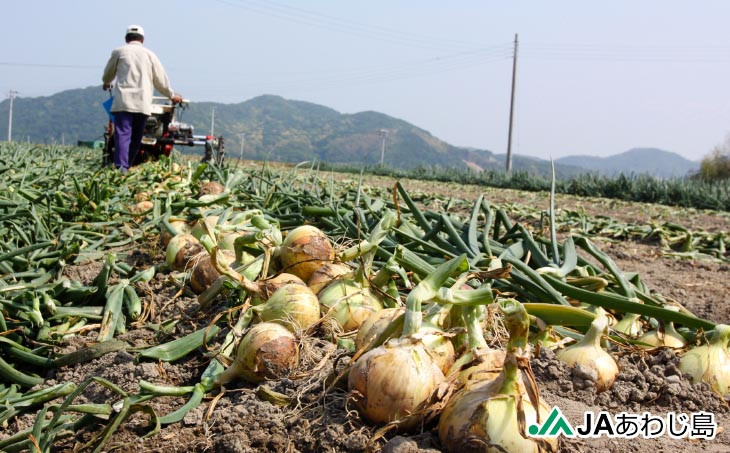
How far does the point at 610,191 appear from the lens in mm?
14570

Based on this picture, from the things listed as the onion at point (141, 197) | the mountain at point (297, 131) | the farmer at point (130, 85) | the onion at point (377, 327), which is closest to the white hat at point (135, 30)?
the farmer at point (130, 85)

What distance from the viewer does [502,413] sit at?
3.19 ft

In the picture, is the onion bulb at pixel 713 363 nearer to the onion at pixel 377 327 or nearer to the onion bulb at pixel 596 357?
the onion bulb at pixel 596 357

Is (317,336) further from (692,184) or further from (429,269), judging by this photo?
(692,184)

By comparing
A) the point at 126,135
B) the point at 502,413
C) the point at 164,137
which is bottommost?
the point at 502,413

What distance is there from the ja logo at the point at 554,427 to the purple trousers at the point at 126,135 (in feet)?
18.3

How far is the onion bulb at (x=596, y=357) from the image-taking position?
139 cm

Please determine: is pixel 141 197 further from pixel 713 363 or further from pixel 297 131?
pixel 297 131

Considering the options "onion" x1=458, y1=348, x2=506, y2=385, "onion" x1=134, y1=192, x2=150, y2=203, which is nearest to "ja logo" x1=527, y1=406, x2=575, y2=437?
"onion" x1=458, y1=348, x2=506, y2=385

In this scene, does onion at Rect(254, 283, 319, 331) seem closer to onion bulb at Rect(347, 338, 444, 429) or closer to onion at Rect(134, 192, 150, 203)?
onion bulb at Rect(347, 338, 444, 429)

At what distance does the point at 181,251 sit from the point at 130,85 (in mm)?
4559

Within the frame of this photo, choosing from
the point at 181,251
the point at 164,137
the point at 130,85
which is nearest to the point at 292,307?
the point at 181,251

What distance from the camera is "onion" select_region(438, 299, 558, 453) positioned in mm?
962

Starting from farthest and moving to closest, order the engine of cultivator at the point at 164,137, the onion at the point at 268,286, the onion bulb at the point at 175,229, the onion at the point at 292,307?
the engine of cultivator at the point at 164,137 < the onion bulb at the point at 175,229 < the onion at the point at 268,286 < the onion at the point at 292,307
